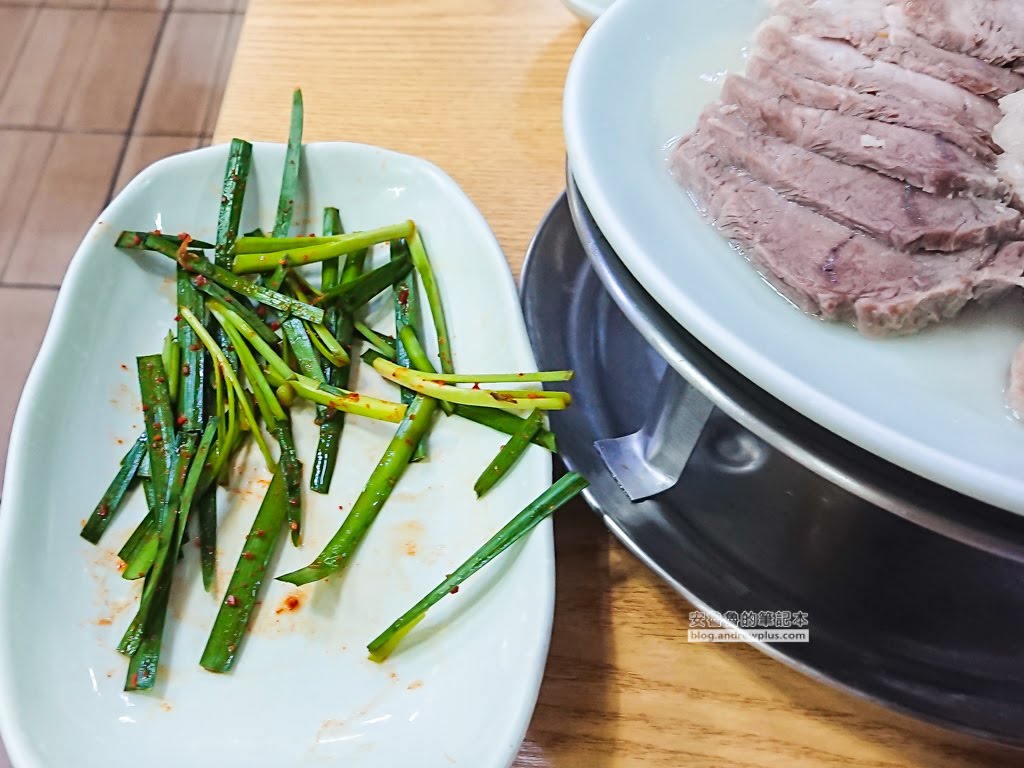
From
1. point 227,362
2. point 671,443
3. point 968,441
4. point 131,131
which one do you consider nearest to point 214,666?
point 227,362

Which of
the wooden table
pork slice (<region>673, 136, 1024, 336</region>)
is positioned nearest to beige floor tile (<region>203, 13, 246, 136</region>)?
the wooden table

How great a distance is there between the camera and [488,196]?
4.58ft

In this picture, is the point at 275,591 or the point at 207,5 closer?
the point at 275,591

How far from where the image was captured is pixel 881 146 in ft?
2.56

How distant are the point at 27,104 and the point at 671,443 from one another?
300cm

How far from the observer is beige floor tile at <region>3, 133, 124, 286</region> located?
2.53 meters

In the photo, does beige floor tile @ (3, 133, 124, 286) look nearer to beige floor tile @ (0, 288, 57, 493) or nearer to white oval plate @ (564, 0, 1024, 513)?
beige floor tile @ (0, 288, 57, 493)

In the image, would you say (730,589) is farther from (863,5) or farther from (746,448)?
(863,5)

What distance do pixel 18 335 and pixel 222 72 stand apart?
1214 mm

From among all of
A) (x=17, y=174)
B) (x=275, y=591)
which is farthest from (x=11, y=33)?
(x=275, y=591)

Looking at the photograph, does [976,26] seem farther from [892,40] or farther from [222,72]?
[222,72]

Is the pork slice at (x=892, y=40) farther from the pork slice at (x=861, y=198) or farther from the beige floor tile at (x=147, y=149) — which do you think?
the beige floor tile at (x=147, y=149)

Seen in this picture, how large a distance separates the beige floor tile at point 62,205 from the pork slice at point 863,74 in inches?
92.8

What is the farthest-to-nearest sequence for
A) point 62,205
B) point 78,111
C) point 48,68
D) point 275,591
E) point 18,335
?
point 48,68 → point 78,111 → point 62,205 → point 18,335 → point 275,591
